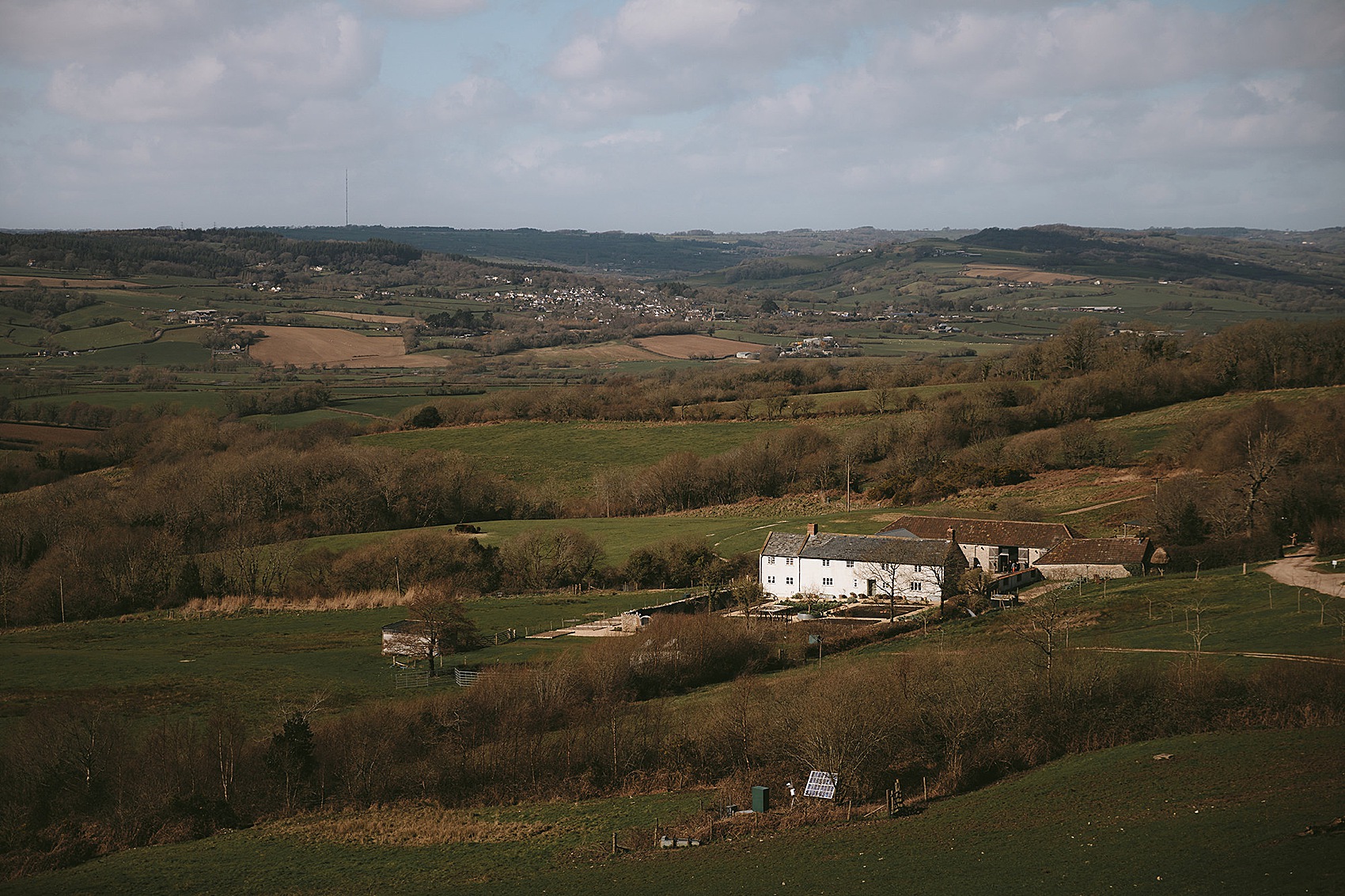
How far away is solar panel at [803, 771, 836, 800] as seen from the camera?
26906 mm

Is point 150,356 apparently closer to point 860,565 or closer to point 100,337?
point 100,337

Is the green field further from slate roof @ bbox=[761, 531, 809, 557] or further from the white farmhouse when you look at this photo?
the white farmhouse

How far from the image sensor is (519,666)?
123 feet

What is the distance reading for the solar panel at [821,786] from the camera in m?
26.9

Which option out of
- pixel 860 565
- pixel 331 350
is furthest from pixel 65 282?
pixel 860 565

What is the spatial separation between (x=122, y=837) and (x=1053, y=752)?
24531 mm

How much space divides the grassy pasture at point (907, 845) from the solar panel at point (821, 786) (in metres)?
1.48

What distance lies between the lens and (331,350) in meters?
133

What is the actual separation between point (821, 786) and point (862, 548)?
1148 inches

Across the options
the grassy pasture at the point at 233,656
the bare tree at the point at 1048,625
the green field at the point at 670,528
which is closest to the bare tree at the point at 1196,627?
the bare tree at the point at 1048,625

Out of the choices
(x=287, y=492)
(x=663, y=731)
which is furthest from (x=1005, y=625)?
(x=287, y=492)

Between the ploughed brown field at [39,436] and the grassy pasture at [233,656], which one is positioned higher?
the ploughed brown field at [39,436]

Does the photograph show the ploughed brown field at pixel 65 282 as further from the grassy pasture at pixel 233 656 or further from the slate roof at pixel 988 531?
the slate roof at pixel 988 531

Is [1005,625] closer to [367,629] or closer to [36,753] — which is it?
[367,629]
